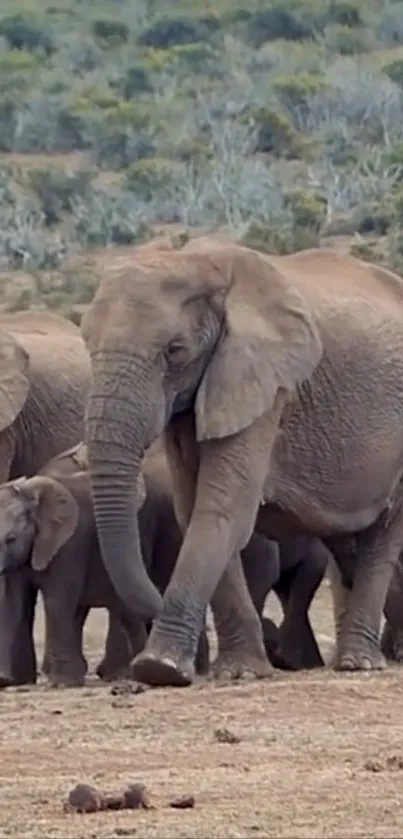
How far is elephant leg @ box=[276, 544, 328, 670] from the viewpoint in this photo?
13.4 meters

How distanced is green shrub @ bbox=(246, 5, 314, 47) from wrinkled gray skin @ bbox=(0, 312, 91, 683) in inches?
1565

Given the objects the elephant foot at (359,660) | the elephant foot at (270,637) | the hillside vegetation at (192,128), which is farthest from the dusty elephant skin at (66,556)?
the hillside vegetation at (192,128)

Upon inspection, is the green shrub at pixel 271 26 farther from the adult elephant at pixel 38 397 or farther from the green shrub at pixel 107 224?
the adult elephant at pixel 38 397

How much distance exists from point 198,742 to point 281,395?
115 inches

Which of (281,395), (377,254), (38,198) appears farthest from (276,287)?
(38,198)

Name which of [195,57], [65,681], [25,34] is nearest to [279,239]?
[65,681]

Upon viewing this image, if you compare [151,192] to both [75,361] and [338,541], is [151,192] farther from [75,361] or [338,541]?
[338,541]

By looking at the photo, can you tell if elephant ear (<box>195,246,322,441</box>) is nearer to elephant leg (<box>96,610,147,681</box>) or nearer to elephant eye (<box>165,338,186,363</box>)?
elephant eye (<box>165,338,186,363</box>)

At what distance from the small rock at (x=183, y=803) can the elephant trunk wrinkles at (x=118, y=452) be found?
3.40 metres

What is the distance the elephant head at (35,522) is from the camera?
12328mm

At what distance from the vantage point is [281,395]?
11.4 meters

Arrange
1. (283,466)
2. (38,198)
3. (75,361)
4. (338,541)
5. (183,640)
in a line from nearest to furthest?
→ (183,640), (283,466), (338,541), (75,361), (38,198)

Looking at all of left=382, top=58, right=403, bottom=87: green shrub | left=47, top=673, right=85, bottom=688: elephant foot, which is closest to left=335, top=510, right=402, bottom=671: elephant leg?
left=47, top=673, right=85, bottom=688: elephant foot

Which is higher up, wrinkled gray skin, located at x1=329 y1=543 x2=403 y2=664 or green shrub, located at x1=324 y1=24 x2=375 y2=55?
wrinkled gray skin, located at x1=329 y1=543 x2=403 y2=664
